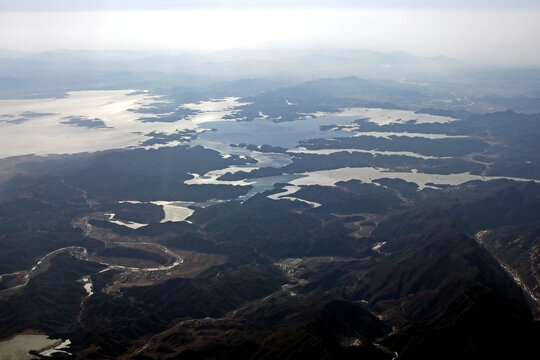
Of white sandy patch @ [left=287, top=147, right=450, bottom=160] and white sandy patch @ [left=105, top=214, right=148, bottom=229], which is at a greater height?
white sandy patch @ [left=105, top=214, right=148, bottom=229]

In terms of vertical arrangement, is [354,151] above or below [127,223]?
below

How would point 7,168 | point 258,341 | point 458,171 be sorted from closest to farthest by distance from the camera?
point 258,341 → point 458,171 → point 7,168

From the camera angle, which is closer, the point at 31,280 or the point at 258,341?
the point at 258,341

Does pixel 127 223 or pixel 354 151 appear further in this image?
pixel 354 151

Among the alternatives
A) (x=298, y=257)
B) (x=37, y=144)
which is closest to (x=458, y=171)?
(x=298, y=257)

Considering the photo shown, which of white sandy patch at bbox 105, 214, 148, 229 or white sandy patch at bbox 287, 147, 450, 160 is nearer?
white sandy patch at bbox 105, 214, 148, 229

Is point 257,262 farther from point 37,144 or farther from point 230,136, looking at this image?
point 37,144

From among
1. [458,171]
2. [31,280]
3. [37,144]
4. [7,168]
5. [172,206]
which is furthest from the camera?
[37,144]

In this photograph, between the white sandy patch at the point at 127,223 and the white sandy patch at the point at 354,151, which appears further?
the white sandy patch at the point at 354,151

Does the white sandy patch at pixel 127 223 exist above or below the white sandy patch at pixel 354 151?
above

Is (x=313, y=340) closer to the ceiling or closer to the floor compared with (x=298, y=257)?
closer to the ceiling
